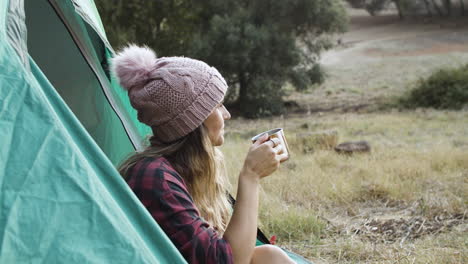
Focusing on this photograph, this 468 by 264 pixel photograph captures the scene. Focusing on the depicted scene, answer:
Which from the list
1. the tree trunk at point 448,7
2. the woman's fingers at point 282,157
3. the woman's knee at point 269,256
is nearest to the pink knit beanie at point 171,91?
the woman's fingers at point 282,157

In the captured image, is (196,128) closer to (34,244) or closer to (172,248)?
(172,248)

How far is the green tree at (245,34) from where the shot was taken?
1380 cm

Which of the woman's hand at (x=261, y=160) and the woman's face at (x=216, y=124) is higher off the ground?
the woman's face at (x=216, y=124)

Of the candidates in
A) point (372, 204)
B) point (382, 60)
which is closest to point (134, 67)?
point (372, 204)

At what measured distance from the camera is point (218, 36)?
1377cm

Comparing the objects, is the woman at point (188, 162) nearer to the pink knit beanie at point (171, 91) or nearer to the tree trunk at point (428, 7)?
the pink knit beanie at point (171, 91)

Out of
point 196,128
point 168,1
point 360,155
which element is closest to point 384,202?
point 360,155

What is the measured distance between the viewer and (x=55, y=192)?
1841 millimetres

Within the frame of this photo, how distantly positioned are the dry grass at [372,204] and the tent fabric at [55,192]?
209cm

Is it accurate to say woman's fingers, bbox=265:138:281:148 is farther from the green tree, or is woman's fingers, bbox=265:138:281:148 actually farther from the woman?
the green tree

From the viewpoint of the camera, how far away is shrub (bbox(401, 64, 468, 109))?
12.9 metres

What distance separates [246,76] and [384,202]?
968 cm

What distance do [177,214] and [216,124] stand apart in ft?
1.41

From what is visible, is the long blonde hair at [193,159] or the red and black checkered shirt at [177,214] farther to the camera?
the long blonde hair at [193,159]
